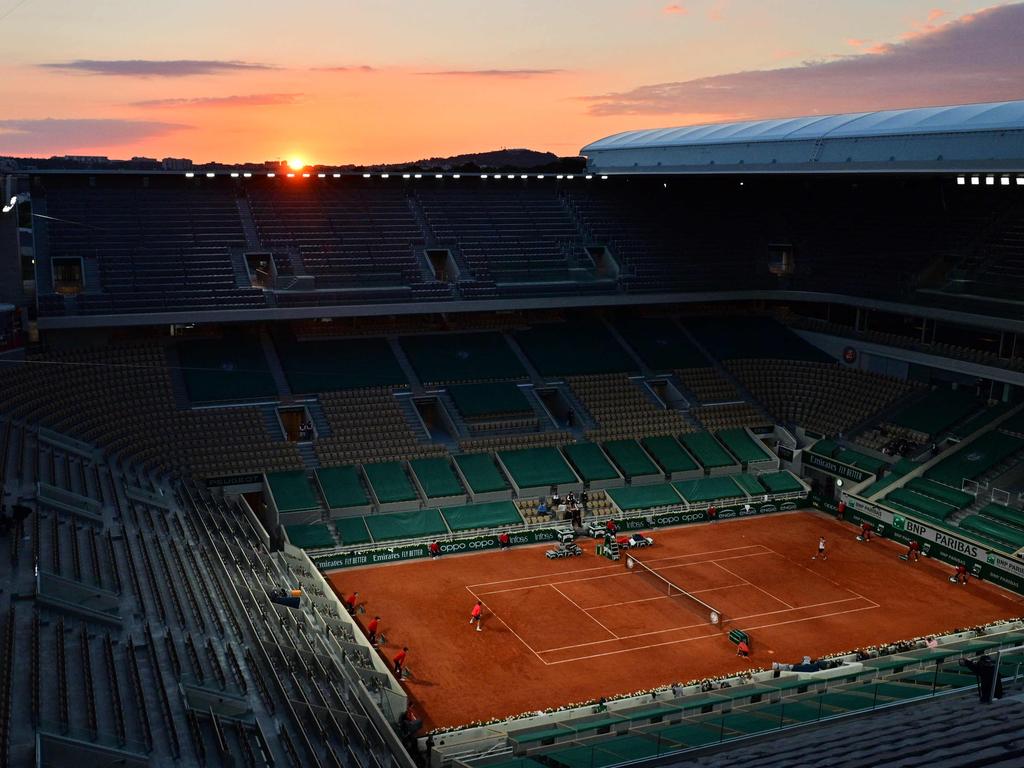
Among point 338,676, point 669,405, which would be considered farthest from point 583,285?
point 338,676

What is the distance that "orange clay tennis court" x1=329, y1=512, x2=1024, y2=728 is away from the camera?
24.6m

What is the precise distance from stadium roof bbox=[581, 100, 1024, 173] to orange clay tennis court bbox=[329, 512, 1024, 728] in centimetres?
1420

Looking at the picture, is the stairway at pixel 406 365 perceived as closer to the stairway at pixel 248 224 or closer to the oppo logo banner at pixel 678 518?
the stairway at pixel 248 224

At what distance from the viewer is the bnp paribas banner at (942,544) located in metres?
30.8

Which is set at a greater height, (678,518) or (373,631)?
(678,518)

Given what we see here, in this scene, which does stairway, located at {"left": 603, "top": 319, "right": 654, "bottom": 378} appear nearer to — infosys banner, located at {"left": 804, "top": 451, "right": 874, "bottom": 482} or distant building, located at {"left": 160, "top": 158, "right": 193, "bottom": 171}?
infosys banner, located at {"left": 804, "top": 451, "right": 874, "bottom": 482}

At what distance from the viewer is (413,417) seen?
39.9m

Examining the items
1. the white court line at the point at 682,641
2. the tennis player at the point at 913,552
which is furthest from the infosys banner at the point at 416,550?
the tennis player at the point at 913,552

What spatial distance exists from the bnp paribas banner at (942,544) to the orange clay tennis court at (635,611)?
54 cm

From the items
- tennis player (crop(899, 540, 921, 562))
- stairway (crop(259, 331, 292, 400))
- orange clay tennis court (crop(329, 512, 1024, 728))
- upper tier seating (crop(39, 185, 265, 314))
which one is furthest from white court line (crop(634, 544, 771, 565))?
upper tier seating (crop(39, 185, 265, 314))

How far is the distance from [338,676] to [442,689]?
4.22m

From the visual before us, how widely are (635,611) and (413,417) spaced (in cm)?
1477

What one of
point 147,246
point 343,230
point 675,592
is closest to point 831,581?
point 675,592

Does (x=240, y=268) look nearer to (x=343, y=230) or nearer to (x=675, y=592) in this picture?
(x=343, y=230)
